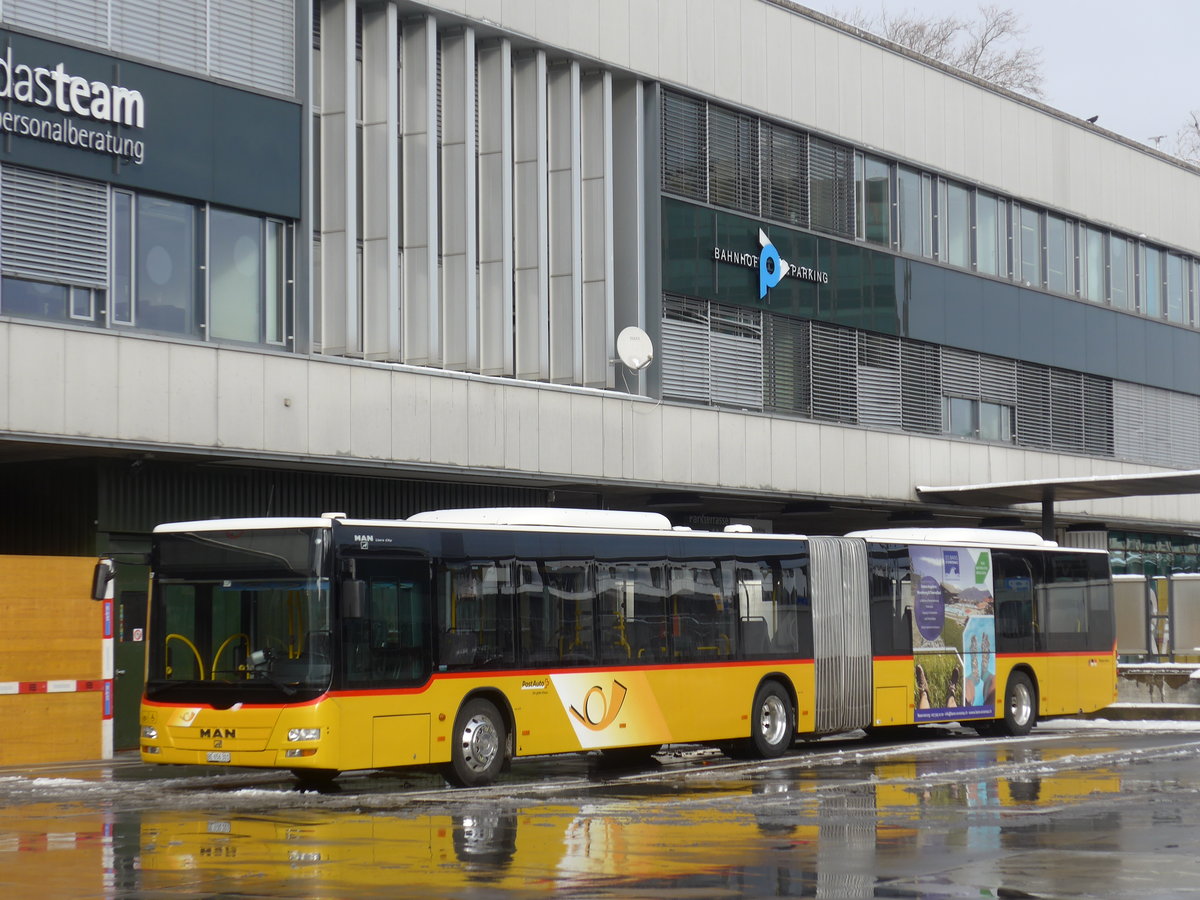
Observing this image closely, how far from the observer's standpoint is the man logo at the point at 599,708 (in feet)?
64.0

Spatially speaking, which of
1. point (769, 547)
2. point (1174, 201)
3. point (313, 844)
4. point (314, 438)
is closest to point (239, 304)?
point (314, 438)

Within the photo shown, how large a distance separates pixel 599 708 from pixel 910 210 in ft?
68.1

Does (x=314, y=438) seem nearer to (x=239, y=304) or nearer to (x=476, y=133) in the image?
(x=239, y=304)

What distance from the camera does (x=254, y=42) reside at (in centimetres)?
2497

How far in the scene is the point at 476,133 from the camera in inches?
1130

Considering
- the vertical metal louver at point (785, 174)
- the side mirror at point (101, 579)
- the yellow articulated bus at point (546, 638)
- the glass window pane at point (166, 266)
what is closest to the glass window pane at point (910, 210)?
the vertical metal louver at point (785, 174)

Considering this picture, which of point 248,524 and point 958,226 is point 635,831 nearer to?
point 248,524

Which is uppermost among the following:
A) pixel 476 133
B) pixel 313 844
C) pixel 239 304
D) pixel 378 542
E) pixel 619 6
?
pixel 619 6

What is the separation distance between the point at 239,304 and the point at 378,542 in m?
8.07

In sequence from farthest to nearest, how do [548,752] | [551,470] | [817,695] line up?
[551,470] → [817,695] → [548,752]

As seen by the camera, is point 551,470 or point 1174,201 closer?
point 551,470

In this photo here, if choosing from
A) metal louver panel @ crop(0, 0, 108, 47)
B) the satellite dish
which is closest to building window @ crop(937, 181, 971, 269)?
the satellite dish

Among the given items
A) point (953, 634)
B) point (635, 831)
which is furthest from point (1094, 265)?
point (635, 831)

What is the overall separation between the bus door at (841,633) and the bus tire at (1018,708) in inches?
134
